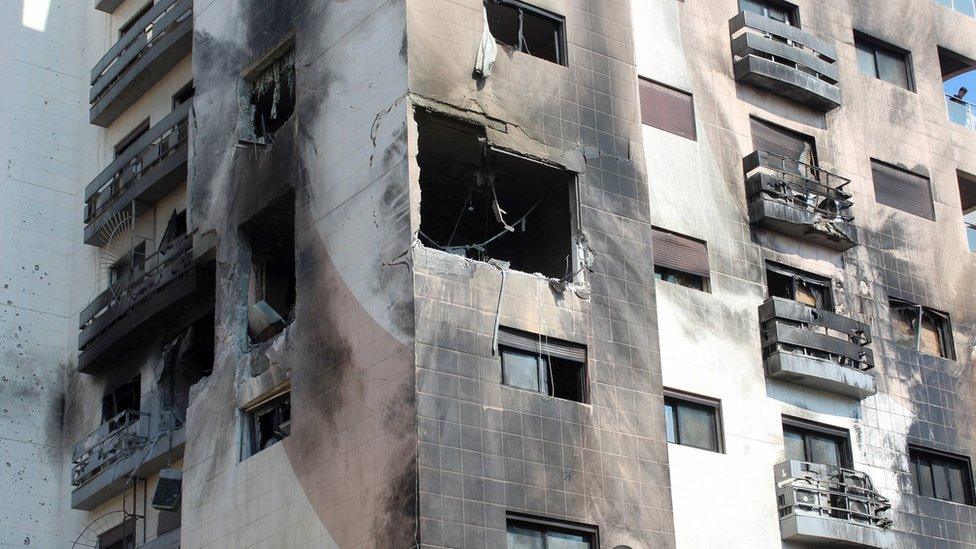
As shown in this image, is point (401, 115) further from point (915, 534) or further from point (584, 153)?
point (915, 534)

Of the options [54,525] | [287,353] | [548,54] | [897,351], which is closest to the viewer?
[287,353]

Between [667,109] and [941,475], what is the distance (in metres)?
10.5

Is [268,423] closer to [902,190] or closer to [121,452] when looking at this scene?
[121,452]

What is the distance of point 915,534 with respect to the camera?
114 feet

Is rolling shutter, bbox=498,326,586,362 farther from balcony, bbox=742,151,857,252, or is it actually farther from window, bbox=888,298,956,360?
window, bbox=888,298,956,360

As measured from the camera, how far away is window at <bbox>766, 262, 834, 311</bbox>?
35.8m

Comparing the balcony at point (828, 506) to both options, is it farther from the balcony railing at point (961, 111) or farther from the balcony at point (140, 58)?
the balcony at point (140, 58)

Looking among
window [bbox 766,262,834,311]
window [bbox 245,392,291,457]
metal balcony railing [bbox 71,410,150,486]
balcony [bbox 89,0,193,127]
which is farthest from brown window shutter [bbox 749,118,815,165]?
metal balcony railing [bbox 71,410,150,486]

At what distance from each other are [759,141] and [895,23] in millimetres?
6874

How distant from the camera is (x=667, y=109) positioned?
116ft

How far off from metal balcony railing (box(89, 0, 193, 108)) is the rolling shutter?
14746mm

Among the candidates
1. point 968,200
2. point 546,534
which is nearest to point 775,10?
point 968,200

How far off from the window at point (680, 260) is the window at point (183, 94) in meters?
13.7

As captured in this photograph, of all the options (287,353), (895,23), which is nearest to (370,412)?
(287,353)
